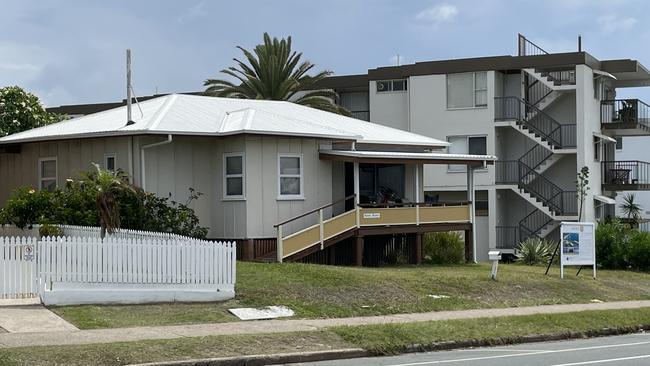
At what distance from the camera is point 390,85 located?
44656 mm

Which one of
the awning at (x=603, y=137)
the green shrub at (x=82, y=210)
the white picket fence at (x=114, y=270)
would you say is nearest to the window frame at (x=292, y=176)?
the green shrub at (x=82, y=210)

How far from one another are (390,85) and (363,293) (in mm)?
25323

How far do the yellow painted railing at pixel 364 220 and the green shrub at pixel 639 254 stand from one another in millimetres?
6268

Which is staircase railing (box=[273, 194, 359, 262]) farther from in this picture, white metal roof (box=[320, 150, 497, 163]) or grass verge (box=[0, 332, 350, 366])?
grass verge (box=[0, 332, 350, 366])

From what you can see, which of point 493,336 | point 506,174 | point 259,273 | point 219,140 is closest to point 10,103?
point 219,140

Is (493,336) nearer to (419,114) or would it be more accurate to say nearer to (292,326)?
(292,326)

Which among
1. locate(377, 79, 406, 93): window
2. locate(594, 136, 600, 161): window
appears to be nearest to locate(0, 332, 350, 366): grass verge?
locate(377, 79, 406, 93): window

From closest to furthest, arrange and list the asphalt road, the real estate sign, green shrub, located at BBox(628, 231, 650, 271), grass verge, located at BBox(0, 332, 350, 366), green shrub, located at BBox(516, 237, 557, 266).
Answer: grass verge, located at BBox(0, 332, 350, 366), the asphalt road, the real estate sign, green shrub, located at BBox(628, 231, 650, 271), green shrub, located at BBox(516, 237, 557, 266)

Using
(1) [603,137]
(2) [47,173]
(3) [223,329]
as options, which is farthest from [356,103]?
(3) [223,329]

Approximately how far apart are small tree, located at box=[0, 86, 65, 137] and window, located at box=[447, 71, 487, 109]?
17.6 m

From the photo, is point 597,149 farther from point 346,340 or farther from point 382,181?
point 346,340

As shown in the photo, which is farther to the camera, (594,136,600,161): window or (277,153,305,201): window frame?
(594,136,600,161): window

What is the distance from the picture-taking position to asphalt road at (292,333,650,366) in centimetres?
1400

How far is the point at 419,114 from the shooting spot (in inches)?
1697
